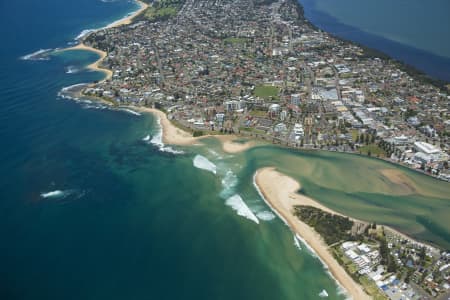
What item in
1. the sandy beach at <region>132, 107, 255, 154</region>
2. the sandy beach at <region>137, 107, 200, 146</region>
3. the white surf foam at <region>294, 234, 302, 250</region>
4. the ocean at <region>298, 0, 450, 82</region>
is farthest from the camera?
the ocean at <region>298, 0, 450, 82</region>

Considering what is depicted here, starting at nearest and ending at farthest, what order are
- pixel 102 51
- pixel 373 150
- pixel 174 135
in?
pixel 373 150 < pixel 174 135 < pixel 102 51

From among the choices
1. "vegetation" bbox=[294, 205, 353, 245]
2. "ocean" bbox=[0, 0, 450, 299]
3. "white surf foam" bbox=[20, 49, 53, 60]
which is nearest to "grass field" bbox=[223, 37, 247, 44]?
"ocean" bbox=[0, 0, 450, 299]

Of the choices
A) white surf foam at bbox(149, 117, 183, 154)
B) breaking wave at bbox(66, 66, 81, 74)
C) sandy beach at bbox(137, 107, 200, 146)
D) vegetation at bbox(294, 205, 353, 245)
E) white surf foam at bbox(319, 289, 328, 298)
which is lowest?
white surf foam at bbox(319, 289, 328, 298)

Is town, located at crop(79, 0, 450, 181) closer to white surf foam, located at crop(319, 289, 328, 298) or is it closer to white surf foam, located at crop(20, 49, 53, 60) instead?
white surf foam, located at crop(20, 49, 53, 60)

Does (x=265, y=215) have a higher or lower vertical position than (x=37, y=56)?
lower

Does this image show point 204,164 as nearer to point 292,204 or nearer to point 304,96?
point 292,204

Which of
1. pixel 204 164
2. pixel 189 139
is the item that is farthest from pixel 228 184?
pixel 189 139
